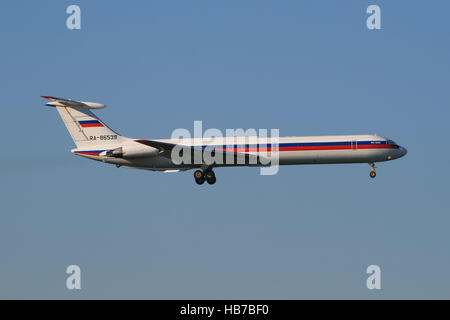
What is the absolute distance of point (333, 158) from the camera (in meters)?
60.7

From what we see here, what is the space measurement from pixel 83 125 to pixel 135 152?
5.70 m

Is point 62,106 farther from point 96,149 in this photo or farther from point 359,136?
point 359,136

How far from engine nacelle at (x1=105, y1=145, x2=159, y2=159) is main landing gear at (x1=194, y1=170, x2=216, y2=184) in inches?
145

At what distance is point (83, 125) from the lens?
2475 inches

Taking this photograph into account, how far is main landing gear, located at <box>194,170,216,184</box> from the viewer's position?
201ft

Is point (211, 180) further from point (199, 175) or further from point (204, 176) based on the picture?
point (199, 175)

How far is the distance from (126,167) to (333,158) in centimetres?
1636

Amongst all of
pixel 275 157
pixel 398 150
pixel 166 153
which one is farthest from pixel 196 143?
pixel 398 150

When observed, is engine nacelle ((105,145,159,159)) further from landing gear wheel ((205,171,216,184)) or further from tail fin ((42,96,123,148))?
landing gear wheel ((205,171,216,184))

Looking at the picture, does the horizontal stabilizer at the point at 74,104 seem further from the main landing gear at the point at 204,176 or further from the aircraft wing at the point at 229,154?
the main landing gear at the point at 204,176

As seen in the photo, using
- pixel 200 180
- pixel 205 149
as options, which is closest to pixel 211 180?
pixel 200 180

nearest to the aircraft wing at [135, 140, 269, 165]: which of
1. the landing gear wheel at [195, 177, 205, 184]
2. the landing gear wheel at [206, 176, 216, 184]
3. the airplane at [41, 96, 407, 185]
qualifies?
the airplane at [41, 96, 407, 185]
